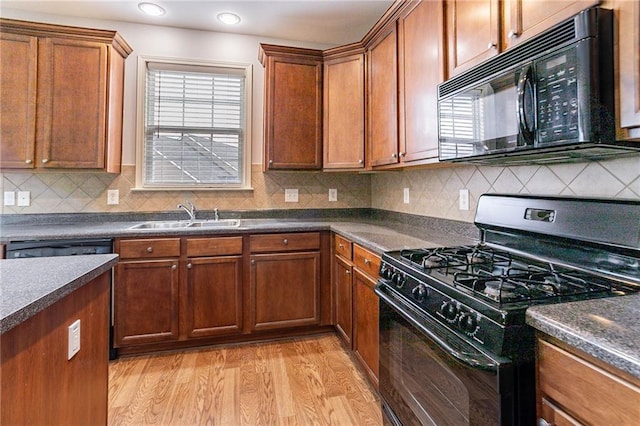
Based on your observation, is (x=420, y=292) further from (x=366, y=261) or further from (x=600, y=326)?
(x=366, y=261)

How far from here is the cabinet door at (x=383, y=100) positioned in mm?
2229

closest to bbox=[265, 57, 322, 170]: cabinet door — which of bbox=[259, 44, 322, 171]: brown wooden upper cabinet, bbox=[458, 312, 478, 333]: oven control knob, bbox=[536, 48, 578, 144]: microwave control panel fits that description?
bbox=[259, 44, 322, 171]: brown wooden upper cabinet

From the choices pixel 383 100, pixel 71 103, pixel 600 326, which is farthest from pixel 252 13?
pixel 600 326

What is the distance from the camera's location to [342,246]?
241 cm

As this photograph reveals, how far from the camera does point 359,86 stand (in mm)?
2734

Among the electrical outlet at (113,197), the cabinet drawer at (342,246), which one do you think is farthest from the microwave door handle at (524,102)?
the electrical outlet at (113,197)

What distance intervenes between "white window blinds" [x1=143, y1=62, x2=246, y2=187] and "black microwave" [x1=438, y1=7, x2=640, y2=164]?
2204 mm

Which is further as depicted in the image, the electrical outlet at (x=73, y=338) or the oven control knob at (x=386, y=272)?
the oven control knob at (x=386, y=272)

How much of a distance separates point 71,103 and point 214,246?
153 cm

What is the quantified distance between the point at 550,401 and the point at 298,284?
78.1 inches

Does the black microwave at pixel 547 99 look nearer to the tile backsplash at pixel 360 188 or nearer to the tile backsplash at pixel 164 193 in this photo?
the tile backsplash at pixel 360 188

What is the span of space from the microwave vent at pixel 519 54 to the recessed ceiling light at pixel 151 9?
2.46 m

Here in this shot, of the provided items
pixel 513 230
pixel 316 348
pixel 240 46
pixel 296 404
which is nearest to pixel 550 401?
pixel 513 230

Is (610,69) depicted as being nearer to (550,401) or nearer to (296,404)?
(550,401)
